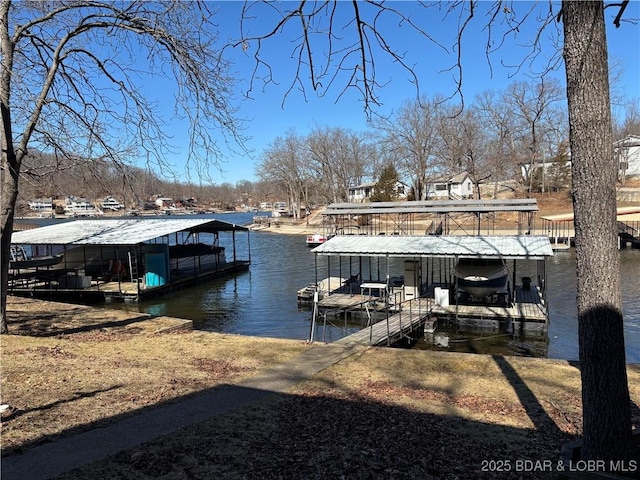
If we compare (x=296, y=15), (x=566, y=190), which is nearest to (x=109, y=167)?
(x=296, y=15)

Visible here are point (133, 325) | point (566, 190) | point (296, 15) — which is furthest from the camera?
point (566, 190)

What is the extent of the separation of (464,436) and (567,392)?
2.88 meters

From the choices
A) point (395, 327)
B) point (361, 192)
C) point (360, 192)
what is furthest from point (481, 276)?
point (360, 192)

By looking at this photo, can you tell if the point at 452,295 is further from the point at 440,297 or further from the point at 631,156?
the point at 631,156

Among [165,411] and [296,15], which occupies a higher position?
[296,15]

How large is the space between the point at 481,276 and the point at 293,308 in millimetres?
8726

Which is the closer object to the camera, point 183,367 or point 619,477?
point 619,477

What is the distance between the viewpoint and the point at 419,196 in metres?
68.1

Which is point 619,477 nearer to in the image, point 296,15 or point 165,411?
point 296,15

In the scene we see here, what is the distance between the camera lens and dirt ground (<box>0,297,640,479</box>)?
443 centimetres

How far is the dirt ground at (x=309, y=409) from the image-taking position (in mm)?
4434

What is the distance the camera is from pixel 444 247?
64.4ft

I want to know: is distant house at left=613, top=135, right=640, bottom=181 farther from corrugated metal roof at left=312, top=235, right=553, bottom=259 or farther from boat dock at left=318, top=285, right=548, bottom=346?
boat dock at left=318, top=285, right=548, bottom=346

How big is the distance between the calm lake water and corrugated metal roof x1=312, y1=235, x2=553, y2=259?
307cm
